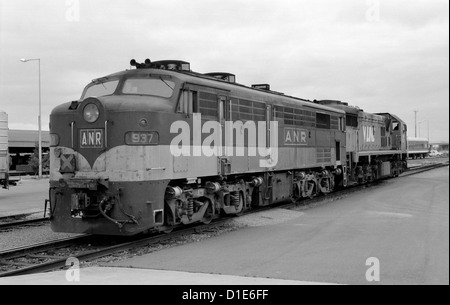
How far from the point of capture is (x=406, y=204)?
15.0 meters

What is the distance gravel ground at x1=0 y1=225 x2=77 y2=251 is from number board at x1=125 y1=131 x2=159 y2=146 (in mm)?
3655

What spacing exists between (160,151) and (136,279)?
3.78 meters

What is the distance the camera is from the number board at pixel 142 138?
34.1 feet

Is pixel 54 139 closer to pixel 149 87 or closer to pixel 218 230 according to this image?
pixel 149 87

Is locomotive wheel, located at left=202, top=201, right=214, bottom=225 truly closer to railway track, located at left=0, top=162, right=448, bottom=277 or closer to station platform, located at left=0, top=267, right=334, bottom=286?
railway track, located at left=0, top=162, right=448, bottom=277

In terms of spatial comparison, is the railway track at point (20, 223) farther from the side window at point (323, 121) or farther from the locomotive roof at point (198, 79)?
the side window at point (323, 121)

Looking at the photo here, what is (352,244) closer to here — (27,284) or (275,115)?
(27,284)

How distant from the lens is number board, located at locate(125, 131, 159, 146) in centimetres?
1040

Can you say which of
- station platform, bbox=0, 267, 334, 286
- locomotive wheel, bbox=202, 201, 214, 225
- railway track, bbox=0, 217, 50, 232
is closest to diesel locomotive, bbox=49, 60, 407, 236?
locomotive wheel, bbox=202, 201, 214, 225

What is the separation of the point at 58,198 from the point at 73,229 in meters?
0.81

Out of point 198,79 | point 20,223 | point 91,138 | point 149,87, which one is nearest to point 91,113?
point 91,138

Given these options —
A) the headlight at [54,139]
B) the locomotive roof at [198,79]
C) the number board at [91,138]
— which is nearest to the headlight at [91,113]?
the number board at [91,138]

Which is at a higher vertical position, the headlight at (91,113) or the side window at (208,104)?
the side window at (208,104)

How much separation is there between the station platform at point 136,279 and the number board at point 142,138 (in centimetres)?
300
